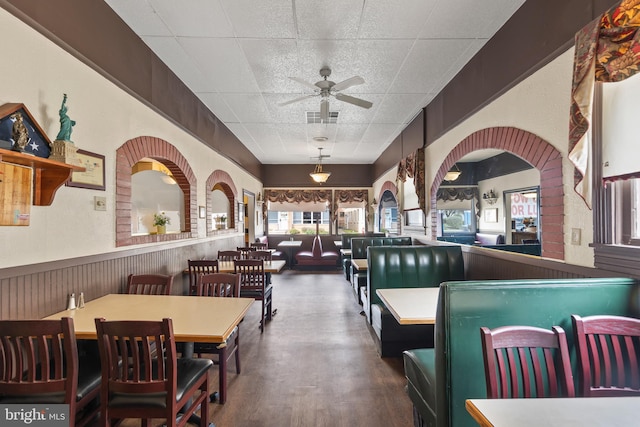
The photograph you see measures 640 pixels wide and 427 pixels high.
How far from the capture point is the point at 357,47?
10.8 feet

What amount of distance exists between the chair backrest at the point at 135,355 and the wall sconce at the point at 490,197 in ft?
28.6

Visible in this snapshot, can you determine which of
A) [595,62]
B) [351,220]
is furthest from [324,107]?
[351,220]

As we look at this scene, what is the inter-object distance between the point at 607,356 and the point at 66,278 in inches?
130

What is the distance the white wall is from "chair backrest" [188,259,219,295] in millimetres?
1161

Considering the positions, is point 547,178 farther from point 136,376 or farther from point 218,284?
point 136,376

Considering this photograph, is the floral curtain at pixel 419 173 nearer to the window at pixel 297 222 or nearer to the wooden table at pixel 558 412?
the wooden table at pixel 558 412

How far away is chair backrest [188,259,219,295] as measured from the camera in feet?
12.8

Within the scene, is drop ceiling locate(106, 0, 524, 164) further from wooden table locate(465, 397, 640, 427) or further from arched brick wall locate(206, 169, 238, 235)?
wooden table locate(465, 397, 640, 427)

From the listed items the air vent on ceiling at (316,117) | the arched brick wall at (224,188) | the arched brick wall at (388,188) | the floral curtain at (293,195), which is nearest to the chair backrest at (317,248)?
the floral curtain at (293,195)

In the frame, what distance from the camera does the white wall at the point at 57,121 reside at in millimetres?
1942

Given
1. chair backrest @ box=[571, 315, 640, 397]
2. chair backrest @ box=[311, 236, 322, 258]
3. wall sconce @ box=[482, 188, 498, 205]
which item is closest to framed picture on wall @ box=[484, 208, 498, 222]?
wall sconce @ box=[482, 188, 498, 205]

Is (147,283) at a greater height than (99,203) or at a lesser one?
lesser

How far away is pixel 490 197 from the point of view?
28.1ft

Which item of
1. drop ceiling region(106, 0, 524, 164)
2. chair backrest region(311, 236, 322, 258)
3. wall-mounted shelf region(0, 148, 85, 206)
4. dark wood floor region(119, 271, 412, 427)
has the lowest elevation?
dark wood floor region(119, 271, 412, 427)
